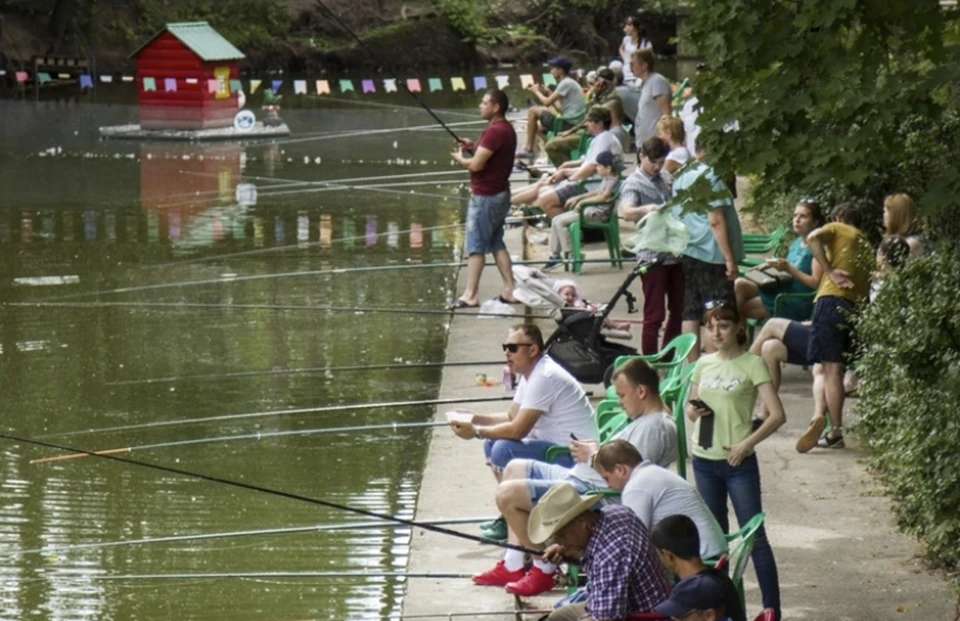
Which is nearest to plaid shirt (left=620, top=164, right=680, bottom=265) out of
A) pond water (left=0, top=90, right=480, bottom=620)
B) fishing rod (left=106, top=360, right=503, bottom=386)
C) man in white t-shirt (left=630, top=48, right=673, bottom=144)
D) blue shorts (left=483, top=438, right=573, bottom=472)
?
fishing rod (left=106, top=360, right=503, bottom=386)

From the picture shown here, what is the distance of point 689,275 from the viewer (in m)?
11.2

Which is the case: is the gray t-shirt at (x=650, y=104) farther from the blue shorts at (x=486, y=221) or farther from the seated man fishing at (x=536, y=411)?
the seated man fishing at (x=536, y=411)

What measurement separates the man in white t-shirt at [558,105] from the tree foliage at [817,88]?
50.6ft

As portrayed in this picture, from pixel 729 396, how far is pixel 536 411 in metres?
1.20

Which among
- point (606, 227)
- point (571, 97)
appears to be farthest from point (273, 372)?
point (571, 97)

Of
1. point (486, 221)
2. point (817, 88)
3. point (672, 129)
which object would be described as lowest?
point (486, 221)

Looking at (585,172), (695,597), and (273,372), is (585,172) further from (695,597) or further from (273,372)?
(695,597)

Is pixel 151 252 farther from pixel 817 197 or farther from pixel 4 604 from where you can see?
pixel 4 604

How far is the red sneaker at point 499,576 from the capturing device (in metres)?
7.92

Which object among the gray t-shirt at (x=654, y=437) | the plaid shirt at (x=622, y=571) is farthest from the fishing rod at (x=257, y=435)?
the plaid shirt at (x=622, y=571)

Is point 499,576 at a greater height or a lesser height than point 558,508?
lesser

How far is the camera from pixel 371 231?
1900 centimetres

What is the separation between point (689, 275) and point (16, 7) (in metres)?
34.6

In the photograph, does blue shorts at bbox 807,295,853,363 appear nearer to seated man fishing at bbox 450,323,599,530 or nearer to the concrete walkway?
the concrete walkway
